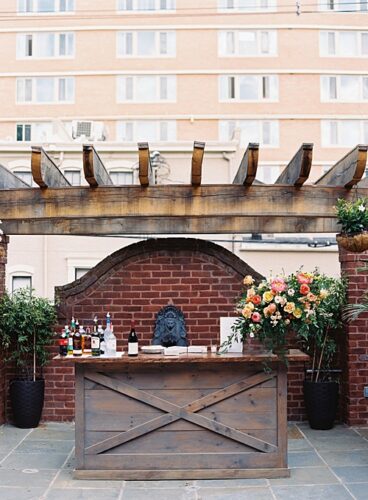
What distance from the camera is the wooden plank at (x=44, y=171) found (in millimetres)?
5363

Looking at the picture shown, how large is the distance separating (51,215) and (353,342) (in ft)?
11.7

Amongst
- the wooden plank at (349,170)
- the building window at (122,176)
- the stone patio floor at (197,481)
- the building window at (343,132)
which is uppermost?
the building window at (343,132)

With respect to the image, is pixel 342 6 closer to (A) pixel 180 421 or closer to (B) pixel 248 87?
(B) pixel 248 87

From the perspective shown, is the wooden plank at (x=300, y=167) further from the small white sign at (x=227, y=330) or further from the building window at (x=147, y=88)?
the building window at (x=147, y=88)

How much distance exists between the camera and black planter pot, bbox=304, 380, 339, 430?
6734 mm

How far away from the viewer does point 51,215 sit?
6074 millimetres

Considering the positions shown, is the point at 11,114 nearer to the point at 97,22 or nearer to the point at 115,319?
the point at 97,22

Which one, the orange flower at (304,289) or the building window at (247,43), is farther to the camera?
the building window at (247,43)

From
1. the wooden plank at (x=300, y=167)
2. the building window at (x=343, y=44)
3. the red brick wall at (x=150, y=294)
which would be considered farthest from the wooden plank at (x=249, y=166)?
the building window at (x=343, y=44)

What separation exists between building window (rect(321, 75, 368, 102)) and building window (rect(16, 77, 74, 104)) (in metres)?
12.0

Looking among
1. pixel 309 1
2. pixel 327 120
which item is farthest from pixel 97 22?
pixel 327 120

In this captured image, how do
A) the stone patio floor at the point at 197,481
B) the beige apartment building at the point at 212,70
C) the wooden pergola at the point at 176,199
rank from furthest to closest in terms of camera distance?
the beige apartment building at the point at 212,70, the wooden pergola at the point at 176,199, the stone patio floor at the point at 197,481

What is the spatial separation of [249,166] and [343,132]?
24763mm

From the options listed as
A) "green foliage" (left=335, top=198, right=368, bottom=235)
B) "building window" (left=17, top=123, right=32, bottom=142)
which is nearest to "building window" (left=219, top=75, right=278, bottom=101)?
"building window" (left=17, top=123, right=32, bottom=142)
